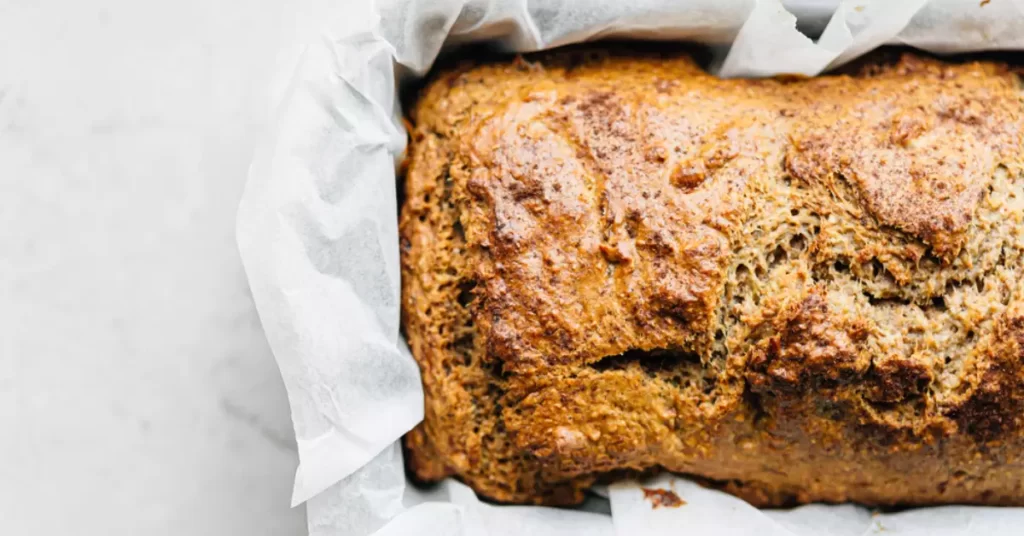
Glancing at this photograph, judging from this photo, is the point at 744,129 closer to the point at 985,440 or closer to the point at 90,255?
the point at 985,440

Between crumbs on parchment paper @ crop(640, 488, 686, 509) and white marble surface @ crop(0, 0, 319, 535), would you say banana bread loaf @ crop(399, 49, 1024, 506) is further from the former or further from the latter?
white marble surface @ crop(0, 0, 319, 535)

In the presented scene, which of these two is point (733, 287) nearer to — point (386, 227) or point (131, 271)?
point (386, 227)

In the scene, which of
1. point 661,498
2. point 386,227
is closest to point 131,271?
point 386,227

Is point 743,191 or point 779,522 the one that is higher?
point 743,191

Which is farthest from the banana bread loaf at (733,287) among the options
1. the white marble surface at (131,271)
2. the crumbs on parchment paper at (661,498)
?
the white marble surface at (131,271)

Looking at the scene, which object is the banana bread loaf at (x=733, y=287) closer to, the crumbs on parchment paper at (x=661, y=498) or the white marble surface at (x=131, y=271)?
the crumbs on parchment paper at (x=661, y=498)

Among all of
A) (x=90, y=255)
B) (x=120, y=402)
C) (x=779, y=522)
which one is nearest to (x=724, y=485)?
(x=779, y=522)

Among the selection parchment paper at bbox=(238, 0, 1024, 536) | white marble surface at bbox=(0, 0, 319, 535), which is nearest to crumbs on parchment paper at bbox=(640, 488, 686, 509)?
parchment paper at bbox=(238, 0, 1024, 536)
